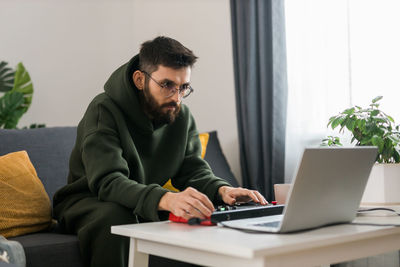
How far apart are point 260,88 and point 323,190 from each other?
1.78 meters

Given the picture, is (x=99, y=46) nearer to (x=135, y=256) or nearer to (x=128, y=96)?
(x=128, y=96)

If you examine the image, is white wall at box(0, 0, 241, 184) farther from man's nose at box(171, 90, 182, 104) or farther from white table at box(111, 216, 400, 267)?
white table at box(111, 216, 400, 267)

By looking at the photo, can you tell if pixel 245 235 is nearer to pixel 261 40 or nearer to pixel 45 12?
pixel 261 40

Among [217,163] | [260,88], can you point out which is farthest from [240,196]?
[260,88]

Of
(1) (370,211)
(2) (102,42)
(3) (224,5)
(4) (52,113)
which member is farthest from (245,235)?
(2) (102,42)

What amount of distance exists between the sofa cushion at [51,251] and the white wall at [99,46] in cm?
156

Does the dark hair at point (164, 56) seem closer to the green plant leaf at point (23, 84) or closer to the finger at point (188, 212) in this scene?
the finger at point (188, 212)

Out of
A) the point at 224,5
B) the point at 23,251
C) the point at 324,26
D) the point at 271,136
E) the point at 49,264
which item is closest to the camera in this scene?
the point at 23,251

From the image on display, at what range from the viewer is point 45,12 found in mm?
3490

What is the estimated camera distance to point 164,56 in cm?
181

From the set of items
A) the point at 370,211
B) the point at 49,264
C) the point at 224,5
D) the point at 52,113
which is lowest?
the point at 49,264

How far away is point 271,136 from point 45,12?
1718mm

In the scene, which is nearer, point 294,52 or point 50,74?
point 294,52

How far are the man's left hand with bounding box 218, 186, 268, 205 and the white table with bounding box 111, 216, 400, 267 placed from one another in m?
0.36
